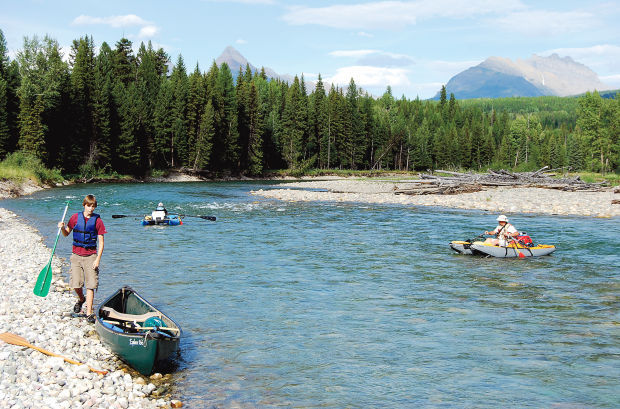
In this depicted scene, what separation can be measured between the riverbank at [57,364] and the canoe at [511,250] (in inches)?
583

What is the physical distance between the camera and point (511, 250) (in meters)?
19.9

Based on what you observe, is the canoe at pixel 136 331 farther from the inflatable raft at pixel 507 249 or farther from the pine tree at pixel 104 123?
the pine tree at pixel 104 123

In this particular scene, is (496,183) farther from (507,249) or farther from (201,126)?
(201,126)

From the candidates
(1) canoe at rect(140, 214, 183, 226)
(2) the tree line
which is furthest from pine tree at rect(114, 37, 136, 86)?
(1) canoe at rect(140, 214, 183, 226)

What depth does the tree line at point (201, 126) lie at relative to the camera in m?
69.9

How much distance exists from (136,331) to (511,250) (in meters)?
15.3

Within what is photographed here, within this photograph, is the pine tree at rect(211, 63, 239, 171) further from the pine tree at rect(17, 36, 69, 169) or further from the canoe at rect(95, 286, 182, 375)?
the canoe at rect(95, 286, 182, 375)

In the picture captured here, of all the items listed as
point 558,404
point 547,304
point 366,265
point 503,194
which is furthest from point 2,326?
point 503,194

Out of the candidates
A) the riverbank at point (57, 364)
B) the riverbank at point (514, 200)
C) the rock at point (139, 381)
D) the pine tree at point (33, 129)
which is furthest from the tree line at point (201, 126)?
the rock at point (139, 381)

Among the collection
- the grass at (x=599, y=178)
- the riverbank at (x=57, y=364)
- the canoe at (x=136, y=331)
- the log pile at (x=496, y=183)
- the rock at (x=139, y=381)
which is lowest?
the rock at (x=139, y=381)

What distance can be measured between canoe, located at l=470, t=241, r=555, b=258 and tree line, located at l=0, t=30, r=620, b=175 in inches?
2418

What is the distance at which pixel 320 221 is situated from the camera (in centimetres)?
3169

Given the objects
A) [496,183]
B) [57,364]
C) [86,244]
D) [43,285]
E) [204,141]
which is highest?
[204,141]

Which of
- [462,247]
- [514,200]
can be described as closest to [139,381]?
[462,247]
